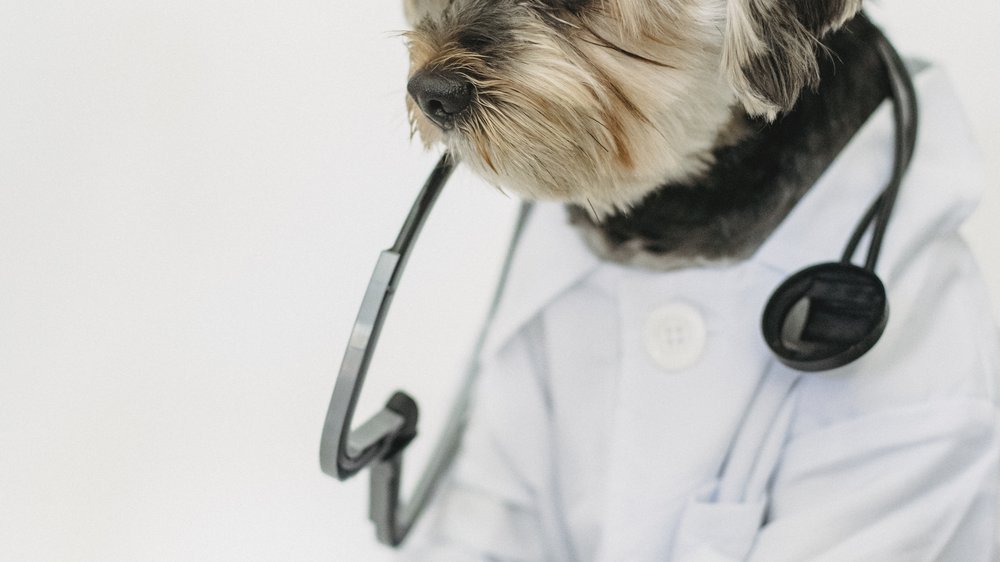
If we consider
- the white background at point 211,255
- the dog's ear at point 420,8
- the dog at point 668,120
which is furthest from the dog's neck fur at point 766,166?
the white background at point 211,255

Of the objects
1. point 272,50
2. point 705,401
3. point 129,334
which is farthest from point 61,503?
point 705,401

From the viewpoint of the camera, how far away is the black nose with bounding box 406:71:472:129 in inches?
26.1

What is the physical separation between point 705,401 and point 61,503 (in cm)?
80

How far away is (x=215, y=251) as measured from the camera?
1.23 m

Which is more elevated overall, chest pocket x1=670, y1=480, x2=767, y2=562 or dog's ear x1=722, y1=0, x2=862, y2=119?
dog's ear x1=722, y1=0, x2=862, y2=119

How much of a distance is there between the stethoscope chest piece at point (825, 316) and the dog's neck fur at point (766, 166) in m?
0.07

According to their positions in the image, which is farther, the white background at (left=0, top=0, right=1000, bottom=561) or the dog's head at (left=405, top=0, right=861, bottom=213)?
the white background at (left=0, top=0, right=1000, bottom=561)

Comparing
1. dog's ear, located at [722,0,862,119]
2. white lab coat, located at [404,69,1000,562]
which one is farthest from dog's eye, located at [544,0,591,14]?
white lab coat, located at [404,69,1000,562]

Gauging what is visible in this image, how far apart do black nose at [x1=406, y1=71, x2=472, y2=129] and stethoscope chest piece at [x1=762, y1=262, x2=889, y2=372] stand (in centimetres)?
26

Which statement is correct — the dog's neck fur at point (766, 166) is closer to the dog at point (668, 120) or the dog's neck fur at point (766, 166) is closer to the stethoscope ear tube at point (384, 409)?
the dog at point (668, 120)

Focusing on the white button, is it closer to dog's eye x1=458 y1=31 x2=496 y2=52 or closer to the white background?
dog's eye x1=458 y1=31 x2=496 y2=52

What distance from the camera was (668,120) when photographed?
702 mm

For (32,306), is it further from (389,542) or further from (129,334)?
(389,542)

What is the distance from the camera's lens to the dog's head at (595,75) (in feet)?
2.11
